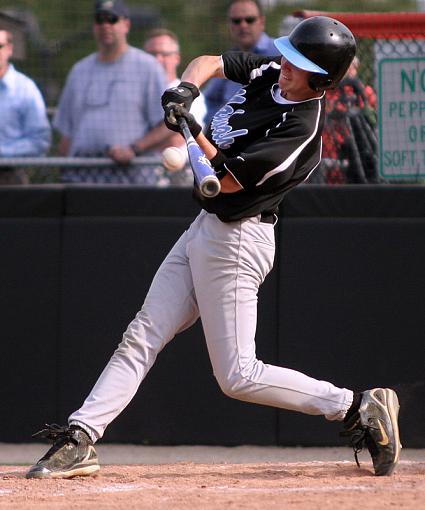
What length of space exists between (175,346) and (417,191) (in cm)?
154

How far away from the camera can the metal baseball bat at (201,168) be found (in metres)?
3.87

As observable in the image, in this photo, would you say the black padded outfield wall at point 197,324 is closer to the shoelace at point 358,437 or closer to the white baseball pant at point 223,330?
the shoelace at point 358,437

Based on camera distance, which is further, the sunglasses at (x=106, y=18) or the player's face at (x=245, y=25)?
the sunglasses at (x=106, y=18)

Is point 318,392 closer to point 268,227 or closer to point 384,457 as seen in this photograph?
point 384,457

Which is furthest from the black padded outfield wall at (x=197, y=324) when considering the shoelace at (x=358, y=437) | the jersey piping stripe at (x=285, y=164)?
the jersey piping stripe at (x=285, y=164)

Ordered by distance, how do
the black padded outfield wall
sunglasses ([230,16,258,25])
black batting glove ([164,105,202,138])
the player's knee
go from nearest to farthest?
black batting glove ([164,105,202,138])
the player's knee
the black padded outfield wall
sunglasses ([230,16,258,25])

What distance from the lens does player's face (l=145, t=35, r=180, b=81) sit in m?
6.86

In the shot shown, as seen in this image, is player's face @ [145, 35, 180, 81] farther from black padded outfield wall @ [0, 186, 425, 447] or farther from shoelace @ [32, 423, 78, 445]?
shoelace @ [32, 423, 78, 445]

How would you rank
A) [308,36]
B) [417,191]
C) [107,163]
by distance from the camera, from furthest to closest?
[107,163], [417,191], [308,36]

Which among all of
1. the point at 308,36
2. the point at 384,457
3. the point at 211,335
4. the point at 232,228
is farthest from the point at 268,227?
the point at 384,457

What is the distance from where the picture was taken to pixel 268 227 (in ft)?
14.9

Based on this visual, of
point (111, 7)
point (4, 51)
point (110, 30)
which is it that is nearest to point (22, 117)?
point (4, 51)

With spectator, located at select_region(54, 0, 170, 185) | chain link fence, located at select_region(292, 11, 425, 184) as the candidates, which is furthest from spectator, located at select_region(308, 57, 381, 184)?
spectator, located at select_region(54, 0, 170, 185)

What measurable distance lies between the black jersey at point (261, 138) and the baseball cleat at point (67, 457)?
1.08 metres
